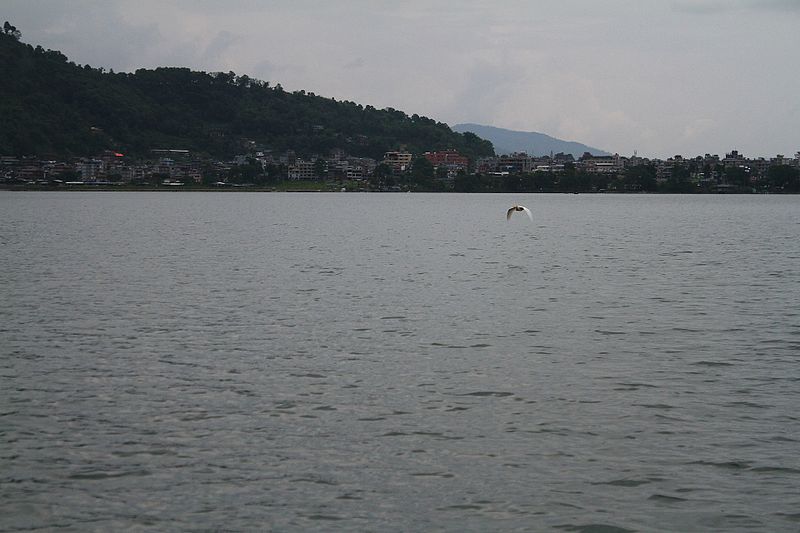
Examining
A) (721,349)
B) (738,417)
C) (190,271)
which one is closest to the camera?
(738,417)

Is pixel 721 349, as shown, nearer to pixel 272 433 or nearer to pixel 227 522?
pixel 272 433

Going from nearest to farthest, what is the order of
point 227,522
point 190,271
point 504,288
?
point 227,522
point 504,288
point 190,271

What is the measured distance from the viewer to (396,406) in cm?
2044

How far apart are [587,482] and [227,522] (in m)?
5.88

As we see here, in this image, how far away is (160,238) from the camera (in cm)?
8169

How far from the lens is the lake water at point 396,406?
14.6 m

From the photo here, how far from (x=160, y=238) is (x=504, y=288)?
148 ft

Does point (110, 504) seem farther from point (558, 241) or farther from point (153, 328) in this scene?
point (558, 241)

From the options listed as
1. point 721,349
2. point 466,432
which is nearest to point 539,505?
point 466,432

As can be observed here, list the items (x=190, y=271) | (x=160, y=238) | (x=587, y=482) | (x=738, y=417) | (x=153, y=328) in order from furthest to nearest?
(x=160, y=238), (x=190, y=271), (x=153, y=328), (x=738, y=417), (x=587, y=482)

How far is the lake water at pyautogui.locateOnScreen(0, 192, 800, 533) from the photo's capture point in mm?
14578

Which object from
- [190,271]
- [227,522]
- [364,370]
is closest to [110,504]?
[227,522]

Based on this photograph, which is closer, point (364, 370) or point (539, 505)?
point (539, 505)

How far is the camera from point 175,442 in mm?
17578
